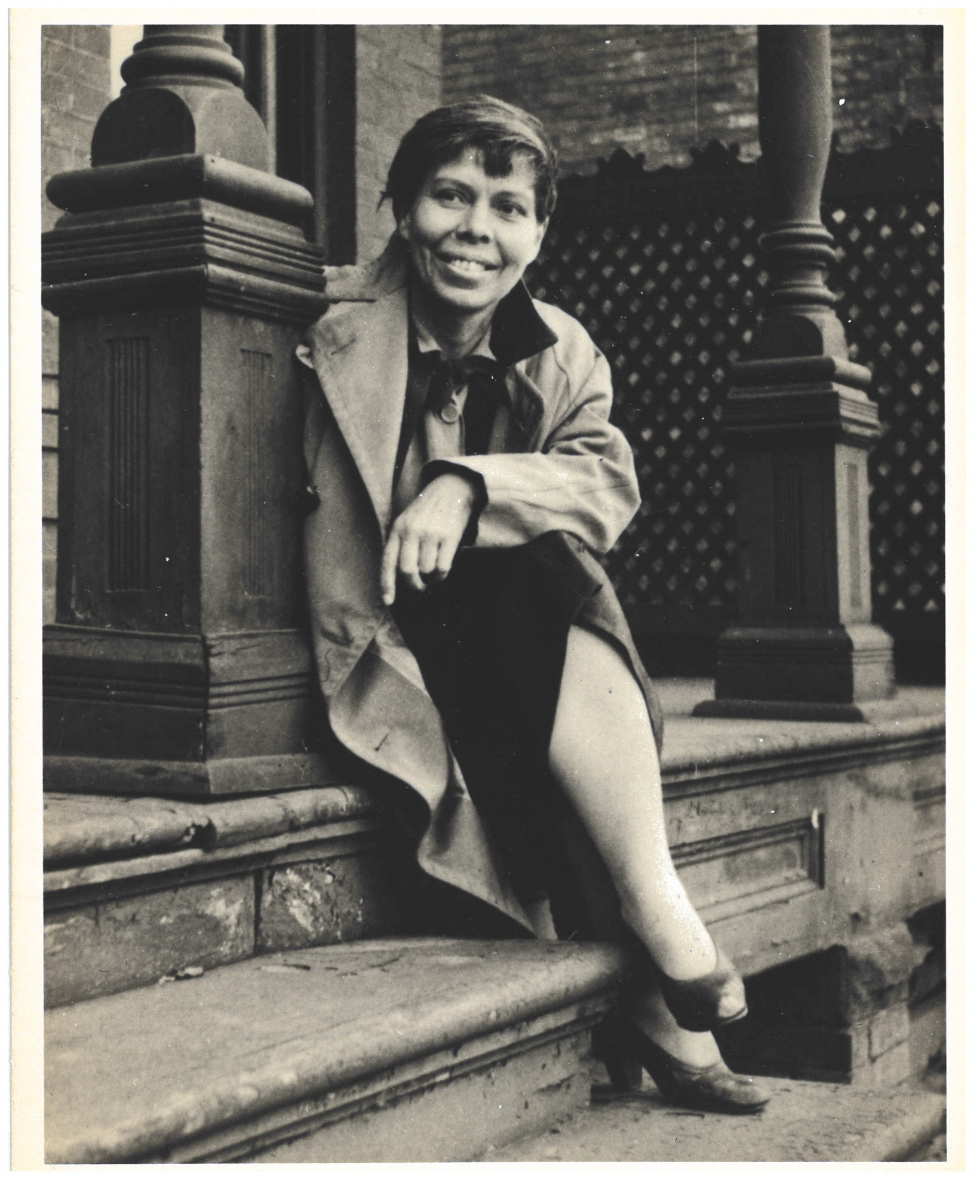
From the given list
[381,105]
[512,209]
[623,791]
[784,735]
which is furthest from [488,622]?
[381,105]

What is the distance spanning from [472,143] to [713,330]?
11.9ft

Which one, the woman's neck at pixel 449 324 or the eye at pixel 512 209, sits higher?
the eye at pixel 512 209

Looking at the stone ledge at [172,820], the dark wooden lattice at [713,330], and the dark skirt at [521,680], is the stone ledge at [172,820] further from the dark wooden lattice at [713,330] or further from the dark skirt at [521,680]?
the dark wooden lattice at [713,330]

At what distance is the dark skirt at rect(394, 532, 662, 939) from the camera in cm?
259

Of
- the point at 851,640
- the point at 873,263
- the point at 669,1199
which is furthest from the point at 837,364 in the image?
the point at 669,1199

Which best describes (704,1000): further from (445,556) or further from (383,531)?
(383,531)

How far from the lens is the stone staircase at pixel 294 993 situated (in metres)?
1.84

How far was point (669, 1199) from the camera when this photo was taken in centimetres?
203

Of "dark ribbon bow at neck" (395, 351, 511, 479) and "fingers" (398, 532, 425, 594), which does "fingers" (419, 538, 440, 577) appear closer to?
"fingers" (398, 532, 425, 594)

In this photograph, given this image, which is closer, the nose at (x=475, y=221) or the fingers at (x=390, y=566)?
the fingers at (x=390, y=566)

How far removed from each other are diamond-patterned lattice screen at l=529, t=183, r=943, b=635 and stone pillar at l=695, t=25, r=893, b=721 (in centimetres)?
136

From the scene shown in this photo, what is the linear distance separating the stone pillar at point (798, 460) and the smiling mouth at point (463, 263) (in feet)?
6.58

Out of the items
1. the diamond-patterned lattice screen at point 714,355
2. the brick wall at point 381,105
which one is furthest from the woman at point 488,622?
the diamond-patterned lattice screen at point 714,355

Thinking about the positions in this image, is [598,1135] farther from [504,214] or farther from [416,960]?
[504,214]
